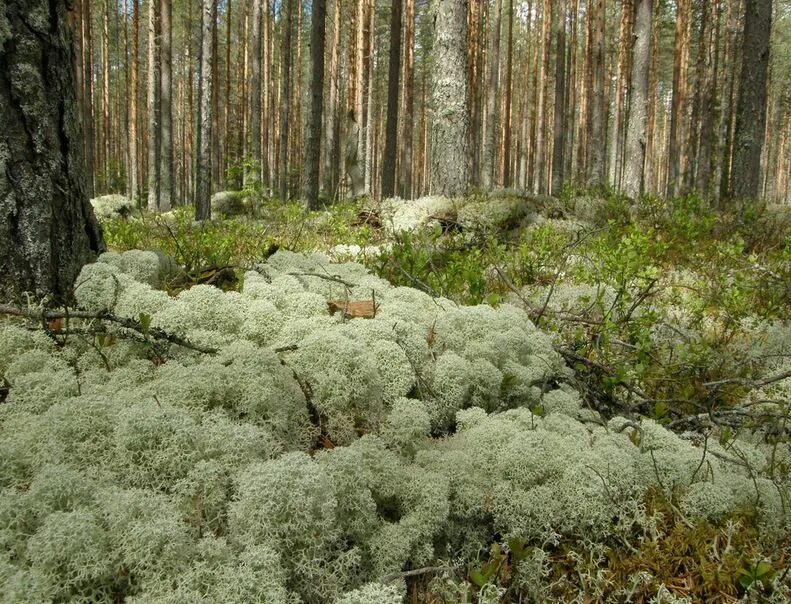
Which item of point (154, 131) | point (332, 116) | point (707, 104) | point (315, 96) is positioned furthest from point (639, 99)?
point (154, 131)

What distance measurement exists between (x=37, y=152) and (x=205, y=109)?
9.43 m

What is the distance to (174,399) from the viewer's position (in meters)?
1.70

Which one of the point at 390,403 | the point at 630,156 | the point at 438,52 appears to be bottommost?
the point at 390,403

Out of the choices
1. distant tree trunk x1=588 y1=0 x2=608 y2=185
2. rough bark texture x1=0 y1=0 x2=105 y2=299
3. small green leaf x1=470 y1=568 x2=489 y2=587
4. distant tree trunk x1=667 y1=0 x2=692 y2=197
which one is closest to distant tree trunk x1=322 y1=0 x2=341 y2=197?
distant tree trunk x1=588 y1=0 x2=608 y2=185

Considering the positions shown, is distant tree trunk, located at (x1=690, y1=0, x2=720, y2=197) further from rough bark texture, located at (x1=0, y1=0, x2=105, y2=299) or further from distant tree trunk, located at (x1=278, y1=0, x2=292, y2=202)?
rough bark texture, located at (x1=0, y1=0, x2=105, y2=299)

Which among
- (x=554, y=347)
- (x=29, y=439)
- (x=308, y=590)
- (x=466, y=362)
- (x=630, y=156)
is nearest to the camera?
(x=308, y=590)

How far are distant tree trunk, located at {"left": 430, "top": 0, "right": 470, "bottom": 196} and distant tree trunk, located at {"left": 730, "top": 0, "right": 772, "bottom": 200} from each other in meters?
4.18

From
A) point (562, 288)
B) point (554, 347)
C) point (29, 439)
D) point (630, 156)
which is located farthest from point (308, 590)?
point (630, 156)

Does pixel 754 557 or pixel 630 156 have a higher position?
pixel 630 156

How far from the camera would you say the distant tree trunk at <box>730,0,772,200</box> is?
24.9 feet

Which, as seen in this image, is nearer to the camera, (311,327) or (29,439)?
Result: (29,439)

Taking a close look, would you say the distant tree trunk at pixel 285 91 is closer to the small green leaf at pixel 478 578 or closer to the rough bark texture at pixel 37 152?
the rough bark texture at pixel 37 152

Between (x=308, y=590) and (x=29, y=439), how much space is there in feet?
2.92

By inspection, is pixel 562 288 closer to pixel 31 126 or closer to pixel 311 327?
pixel 311 327
